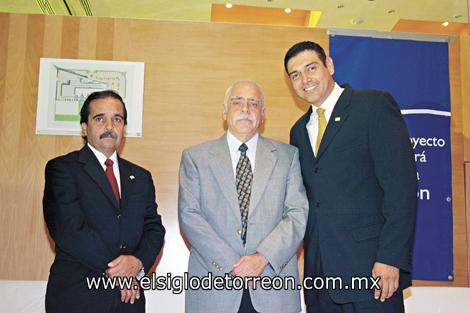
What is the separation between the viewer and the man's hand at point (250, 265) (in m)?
2.00

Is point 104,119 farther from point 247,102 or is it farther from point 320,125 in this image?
point 320,125

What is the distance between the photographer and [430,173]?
3.52 m

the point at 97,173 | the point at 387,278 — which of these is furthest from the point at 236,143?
the point at 387,278

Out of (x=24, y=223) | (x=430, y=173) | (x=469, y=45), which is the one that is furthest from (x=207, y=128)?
(x=469, y=45)

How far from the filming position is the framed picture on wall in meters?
3.30

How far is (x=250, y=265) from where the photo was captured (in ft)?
6.56

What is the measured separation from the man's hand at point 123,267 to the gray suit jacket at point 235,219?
0.28 metres

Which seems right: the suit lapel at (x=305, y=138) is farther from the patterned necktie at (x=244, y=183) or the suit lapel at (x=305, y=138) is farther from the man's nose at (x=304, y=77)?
the patterned necktie at (x=244, y=183)

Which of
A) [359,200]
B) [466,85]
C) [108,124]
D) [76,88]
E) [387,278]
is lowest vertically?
[387,278]

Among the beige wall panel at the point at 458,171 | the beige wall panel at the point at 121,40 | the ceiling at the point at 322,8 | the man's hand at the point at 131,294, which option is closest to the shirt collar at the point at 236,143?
the man's hand at the point at 131,294

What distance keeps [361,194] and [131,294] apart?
3.87 feet

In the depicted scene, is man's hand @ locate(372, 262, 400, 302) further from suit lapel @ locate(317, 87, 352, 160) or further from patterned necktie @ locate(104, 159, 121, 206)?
patterned necktie @ locate(104, 159, 121, 206)

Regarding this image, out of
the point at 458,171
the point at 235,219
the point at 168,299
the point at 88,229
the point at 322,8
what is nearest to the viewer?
the point at 88,229

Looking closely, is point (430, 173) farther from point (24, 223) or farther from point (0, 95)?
point (0, 95)
